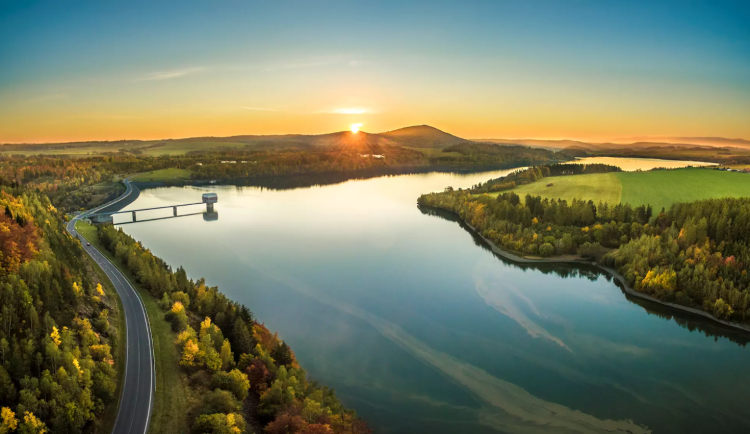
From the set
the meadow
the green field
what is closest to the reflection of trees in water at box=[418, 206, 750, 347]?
the green field

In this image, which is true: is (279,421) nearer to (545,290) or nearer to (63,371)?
(63,371)

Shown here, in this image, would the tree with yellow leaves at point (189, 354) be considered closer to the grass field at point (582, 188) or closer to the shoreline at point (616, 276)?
the shoreline at point (616, 276)

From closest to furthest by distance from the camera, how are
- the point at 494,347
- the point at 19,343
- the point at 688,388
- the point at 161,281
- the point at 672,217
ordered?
the point at 19,343, the point at 688,388, the point at 494,347, the point at 161,281, the point at 672,217

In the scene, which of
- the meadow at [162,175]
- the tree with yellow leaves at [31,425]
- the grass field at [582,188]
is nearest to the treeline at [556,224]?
the grass field at [582,188]

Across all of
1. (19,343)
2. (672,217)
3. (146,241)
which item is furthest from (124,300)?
(672,217)

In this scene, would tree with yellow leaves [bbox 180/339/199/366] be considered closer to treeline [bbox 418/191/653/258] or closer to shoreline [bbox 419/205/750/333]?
shoreline [bbox 419/205/750/333]

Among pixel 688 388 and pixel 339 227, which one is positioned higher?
pixel 339 227
